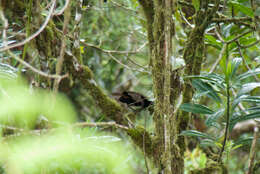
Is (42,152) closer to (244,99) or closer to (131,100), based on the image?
(131,100)

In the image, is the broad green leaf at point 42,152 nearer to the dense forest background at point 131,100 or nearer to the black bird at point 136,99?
the dense forest background at point 131,100

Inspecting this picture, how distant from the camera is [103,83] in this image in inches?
119

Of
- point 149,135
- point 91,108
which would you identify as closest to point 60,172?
point 149,135

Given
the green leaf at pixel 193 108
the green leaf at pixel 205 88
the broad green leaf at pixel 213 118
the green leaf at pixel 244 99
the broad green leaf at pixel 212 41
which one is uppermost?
the broad green leaf at pixel 212 41

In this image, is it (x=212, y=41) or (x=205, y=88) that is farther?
(x=212, y=41)

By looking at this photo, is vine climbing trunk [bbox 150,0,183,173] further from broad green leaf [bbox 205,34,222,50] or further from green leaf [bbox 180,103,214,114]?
broad green leaf [bbox 205,34,222,50]

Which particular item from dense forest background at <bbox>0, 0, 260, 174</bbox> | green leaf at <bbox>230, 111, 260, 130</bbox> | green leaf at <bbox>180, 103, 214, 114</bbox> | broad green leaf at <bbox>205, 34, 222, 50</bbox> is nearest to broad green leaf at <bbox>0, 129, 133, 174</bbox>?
dense forest background at <bbox>0, 0, 260, 174</bbox>

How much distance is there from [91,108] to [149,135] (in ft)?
7.53

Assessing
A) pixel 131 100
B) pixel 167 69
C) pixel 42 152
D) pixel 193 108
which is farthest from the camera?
pixel 131 100

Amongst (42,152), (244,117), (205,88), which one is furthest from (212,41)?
(42,152)

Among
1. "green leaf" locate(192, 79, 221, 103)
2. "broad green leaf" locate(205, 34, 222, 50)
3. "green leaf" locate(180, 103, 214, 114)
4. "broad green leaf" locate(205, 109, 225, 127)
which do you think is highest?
"broad green leaf" locate(205, 34, 222, 50)

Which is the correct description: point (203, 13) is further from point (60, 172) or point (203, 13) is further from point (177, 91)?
point (60, 172)

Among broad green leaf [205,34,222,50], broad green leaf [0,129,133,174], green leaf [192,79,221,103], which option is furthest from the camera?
broad green leaf [205,34,222,50]

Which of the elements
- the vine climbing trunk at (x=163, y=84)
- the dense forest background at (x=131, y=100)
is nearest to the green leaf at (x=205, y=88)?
the dense forest background at (x=131, y=100)
